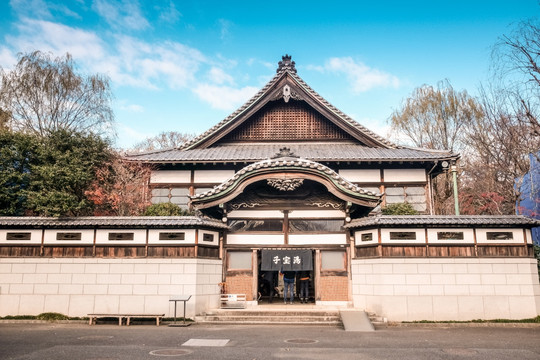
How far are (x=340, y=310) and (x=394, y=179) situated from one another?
8375mm

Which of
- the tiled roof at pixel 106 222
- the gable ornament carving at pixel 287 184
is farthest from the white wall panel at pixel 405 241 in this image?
the tiled roof at pixel 106 222

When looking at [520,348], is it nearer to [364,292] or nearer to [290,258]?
[364,292]

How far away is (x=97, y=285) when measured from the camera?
15.1 m

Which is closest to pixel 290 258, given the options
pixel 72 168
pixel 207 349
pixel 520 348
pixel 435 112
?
pixel 207 349

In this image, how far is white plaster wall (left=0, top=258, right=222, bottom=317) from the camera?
49.2 feet

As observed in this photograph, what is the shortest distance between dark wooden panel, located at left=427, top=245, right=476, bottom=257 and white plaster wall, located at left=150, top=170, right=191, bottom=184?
12183mm

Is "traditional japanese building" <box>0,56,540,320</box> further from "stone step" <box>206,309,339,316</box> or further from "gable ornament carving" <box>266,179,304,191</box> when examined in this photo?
Result: "stone step" <box>206,309,339,316</box>

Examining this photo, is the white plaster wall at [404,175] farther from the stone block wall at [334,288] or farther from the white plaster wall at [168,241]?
the white plaster wall at [168,241]

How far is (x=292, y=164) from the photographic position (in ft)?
54.0

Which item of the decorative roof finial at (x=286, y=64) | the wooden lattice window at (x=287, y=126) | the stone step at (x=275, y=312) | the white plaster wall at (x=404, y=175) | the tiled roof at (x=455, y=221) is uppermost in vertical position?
the decorative roof finial at (x=286, y=64)

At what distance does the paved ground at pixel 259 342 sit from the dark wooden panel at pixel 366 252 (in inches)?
119

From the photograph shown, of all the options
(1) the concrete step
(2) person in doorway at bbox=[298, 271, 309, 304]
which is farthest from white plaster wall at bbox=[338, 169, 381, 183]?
(1) the concrete step

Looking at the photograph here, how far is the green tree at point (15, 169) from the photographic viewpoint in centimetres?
1775

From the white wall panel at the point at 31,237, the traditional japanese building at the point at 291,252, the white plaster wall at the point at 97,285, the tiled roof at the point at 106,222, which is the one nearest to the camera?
the traditional japanese building at the point at 291,252
